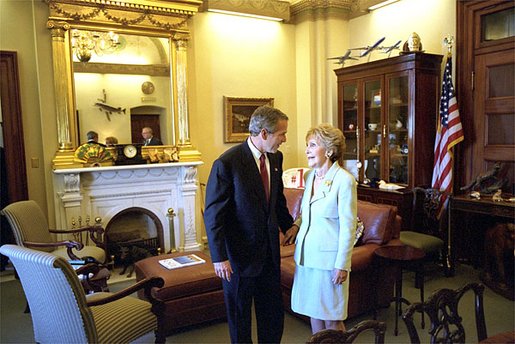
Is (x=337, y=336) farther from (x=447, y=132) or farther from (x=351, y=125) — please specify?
(x=351, y=125)

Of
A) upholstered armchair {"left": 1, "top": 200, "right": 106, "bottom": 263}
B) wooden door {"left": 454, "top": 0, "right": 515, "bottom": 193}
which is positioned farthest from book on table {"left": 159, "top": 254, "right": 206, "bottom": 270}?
wooden door {"left": 454, "top": 0, "right": 515, "bottom": 193}

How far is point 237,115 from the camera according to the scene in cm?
574

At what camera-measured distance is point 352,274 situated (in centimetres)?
308

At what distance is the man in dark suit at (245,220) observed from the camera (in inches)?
84.7

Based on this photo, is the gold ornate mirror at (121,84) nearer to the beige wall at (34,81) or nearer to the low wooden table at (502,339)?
the beige wall at (34,81)

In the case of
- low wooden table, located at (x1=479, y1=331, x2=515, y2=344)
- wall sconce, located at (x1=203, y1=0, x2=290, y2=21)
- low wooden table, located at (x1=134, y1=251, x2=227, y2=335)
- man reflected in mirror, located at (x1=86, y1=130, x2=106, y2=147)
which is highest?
wall sconce, located at (x1=203, y1=0, x2=290, y2=21)

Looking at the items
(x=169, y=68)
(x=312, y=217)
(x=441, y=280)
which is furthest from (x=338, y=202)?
(x=169, y=68)

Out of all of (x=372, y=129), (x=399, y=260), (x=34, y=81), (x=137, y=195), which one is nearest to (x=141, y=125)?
(x=137, y=195)

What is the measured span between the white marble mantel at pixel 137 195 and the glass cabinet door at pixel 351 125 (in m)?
1.97

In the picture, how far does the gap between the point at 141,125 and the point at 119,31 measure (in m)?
1.09

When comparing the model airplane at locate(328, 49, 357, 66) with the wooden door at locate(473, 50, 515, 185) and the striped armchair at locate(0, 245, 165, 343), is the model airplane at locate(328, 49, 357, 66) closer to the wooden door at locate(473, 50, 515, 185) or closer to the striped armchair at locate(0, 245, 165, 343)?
the wooden door at locate(473, 50, 515, 185)

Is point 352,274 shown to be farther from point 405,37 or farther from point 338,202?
point 405,37

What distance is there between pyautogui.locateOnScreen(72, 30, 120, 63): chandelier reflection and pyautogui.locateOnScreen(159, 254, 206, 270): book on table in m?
2.56

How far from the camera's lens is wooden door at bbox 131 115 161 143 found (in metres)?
4.94
